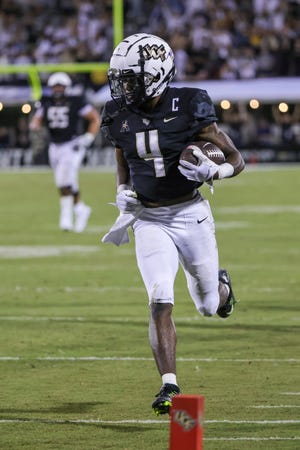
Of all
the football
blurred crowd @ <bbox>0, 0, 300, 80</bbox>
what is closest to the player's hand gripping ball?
the football

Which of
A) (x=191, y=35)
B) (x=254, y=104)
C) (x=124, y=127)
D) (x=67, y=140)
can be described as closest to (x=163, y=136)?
(x=124, y=127)

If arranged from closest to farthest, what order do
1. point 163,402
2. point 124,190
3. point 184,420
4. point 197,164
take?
1. point 184,420
2. point 163,402
3. point 197,164
4. point 124,190

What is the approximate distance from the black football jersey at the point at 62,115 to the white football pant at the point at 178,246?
→ 32.6 feet

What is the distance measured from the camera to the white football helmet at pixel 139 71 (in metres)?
6.19

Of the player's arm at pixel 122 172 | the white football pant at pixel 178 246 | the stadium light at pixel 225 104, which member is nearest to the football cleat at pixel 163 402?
the white football pant at pixel 178 246

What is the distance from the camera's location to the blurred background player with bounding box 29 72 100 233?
620 inches

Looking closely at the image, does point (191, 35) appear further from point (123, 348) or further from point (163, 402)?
point (163, 402)

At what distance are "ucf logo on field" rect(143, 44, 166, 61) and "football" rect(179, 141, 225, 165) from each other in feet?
1.52

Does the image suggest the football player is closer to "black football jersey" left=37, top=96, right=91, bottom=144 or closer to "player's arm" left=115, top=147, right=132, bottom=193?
"player's arm" left=115, top=147, right=132, bottom=193

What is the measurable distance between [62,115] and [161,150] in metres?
10.2

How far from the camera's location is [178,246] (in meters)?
6.29

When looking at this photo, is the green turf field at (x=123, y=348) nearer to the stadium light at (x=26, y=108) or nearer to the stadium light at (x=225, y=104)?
the stadium light at (x=225, y=104)

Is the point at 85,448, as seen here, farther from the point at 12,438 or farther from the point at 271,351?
the point at 271,351

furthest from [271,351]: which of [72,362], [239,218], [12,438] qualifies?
[239,218]
